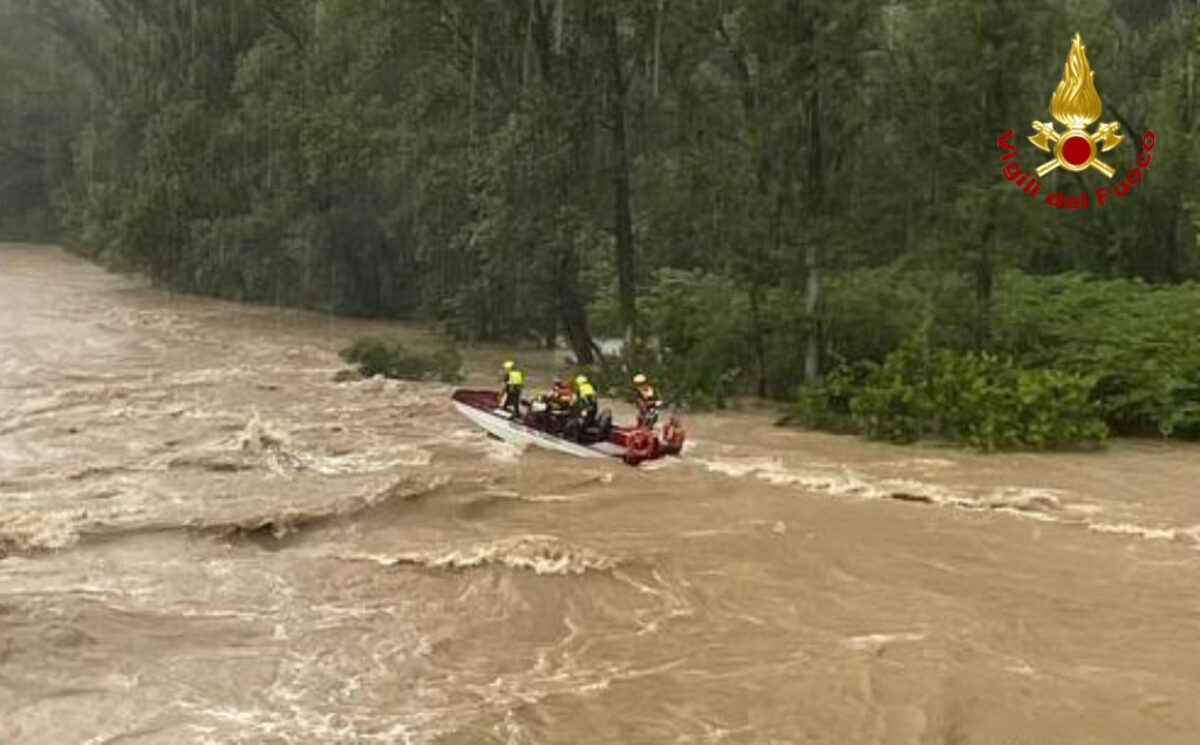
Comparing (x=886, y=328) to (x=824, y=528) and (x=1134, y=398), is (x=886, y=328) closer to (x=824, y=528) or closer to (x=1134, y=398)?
(x=1134, y=398)

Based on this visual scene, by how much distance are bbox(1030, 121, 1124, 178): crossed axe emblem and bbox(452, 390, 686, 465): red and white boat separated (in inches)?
286

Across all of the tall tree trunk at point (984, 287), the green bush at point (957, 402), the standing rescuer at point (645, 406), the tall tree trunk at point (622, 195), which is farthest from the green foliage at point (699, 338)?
the standing rescuer at point (645, 406)

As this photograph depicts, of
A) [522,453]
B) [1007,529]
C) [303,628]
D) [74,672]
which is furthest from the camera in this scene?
[522,453]

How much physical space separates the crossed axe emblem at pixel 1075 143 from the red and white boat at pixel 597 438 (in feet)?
23.8

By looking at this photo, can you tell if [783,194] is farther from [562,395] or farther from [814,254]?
[562,395]

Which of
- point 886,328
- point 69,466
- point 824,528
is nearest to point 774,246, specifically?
point 886,328

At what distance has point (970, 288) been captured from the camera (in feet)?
73.0

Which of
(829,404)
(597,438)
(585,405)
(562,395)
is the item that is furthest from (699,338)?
(597,438)

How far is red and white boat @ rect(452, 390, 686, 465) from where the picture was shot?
17734mm

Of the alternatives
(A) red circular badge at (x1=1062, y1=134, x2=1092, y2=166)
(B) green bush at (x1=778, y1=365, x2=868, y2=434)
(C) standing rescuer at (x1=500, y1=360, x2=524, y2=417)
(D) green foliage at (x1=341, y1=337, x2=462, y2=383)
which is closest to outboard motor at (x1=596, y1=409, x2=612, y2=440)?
(C) standing rescuer at (x1=500, y1=360, x2=524, y2=417)

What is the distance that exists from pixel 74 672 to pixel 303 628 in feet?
5.99

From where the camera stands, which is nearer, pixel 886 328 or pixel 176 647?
pixel 176 647

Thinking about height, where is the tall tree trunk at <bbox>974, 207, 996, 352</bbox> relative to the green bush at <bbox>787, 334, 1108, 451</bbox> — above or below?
above

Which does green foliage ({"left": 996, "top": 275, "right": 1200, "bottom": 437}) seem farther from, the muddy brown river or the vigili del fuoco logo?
the vigili del fuoco logo
